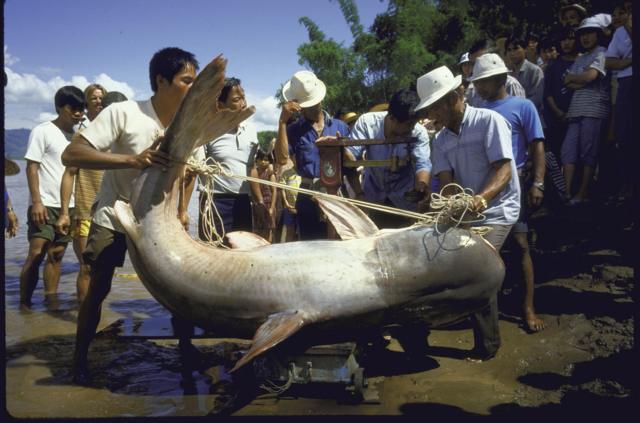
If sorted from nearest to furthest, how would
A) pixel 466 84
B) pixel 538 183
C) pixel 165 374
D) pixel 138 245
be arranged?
pixel 138 245 → pixel 165 374 → pixel 538 183 → pixel 466 84

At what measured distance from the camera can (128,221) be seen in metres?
3.41

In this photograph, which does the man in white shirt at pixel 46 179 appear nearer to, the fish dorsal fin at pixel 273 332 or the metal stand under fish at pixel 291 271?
the metal stand under fish at pixel 291 271

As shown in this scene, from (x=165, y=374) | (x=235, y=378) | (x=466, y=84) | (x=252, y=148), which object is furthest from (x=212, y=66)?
(x=466, y=84)

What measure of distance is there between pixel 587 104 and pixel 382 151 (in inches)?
116

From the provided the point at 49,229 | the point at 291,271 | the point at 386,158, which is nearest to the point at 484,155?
the point at 386,158

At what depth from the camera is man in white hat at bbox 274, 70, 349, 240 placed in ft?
18.6

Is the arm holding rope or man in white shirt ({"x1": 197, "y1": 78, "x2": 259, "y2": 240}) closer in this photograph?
the arm holding rope

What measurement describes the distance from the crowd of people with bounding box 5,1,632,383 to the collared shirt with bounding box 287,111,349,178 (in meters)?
0.01

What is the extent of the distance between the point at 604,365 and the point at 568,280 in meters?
1.93

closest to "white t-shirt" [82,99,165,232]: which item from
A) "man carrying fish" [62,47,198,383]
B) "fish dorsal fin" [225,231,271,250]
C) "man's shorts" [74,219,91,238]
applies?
"man carrying fish" [62,47,198,383]

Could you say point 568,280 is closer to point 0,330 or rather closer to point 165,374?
point 165,374

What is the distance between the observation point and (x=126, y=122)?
13.0 ft

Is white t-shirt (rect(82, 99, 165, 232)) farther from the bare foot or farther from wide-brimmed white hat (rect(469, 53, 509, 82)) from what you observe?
the bare foot

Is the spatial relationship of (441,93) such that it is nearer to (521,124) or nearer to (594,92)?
(521,124)
